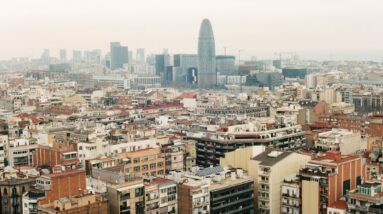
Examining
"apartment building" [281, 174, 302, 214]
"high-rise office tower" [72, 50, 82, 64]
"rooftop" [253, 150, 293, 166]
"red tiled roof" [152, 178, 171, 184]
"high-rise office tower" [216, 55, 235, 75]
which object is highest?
"high-rise office tower" [72, 50, 82, 64]

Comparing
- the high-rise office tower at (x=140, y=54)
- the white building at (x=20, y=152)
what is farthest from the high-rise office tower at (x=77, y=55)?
the white building at (x=20, y=152)

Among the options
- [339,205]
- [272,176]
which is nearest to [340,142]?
[272,176]

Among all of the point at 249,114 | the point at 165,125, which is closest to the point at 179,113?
the point at 249,114

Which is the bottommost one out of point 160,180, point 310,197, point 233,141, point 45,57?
point 310,197

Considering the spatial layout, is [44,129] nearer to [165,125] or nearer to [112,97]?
[165,125]

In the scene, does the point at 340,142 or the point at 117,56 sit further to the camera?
the point at 117,56

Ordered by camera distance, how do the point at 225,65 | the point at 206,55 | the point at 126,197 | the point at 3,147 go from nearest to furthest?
the point at 126,197 < the point at 3,147 < the point at 206,55 < the point at 225,65

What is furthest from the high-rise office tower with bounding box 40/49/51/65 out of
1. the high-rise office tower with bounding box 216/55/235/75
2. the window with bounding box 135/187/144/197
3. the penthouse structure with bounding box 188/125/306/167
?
the window with bounding box 135/187/144/197

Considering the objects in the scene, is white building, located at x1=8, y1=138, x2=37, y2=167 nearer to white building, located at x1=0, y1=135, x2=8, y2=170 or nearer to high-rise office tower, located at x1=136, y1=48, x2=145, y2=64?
white building, located at x1=0, y1=135, x2=8, y2=170

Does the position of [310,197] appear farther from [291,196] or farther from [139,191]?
[139,191]
